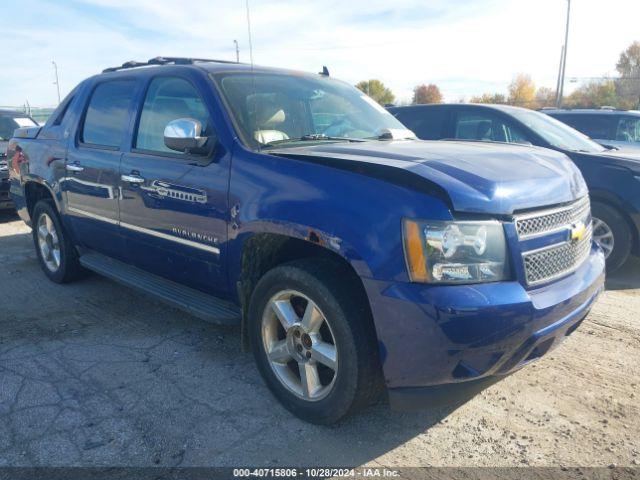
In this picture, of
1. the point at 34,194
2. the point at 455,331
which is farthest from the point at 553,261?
the point at 34,194

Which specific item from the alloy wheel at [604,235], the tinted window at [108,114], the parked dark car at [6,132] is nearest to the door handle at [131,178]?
the tinted window at [108,114]

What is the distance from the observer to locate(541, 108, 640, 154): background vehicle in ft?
27.7

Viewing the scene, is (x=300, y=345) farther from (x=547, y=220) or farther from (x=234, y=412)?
(x=547, y=220)

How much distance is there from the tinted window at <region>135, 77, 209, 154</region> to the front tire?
1.32 metres

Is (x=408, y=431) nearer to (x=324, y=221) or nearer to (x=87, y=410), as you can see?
(x=324, y=221)

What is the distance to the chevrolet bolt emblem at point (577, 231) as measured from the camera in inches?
110

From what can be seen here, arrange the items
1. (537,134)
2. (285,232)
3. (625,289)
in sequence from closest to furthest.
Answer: (285,232), (625,289), (537,134)

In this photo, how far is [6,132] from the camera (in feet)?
34.2

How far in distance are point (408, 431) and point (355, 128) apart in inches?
82.3

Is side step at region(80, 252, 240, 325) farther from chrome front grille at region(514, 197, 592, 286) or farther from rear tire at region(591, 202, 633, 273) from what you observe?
rear tire at region(591, 202, 633, 273)

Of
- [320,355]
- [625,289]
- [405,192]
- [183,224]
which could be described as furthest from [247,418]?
[625,289]

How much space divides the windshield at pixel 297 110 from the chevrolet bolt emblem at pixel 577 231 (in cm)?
150

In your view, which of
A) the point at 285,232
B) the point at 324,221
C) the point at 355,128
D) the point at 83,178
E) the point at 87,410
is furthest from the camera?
the point at 83,178

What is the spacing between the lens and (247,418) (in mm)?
2918
